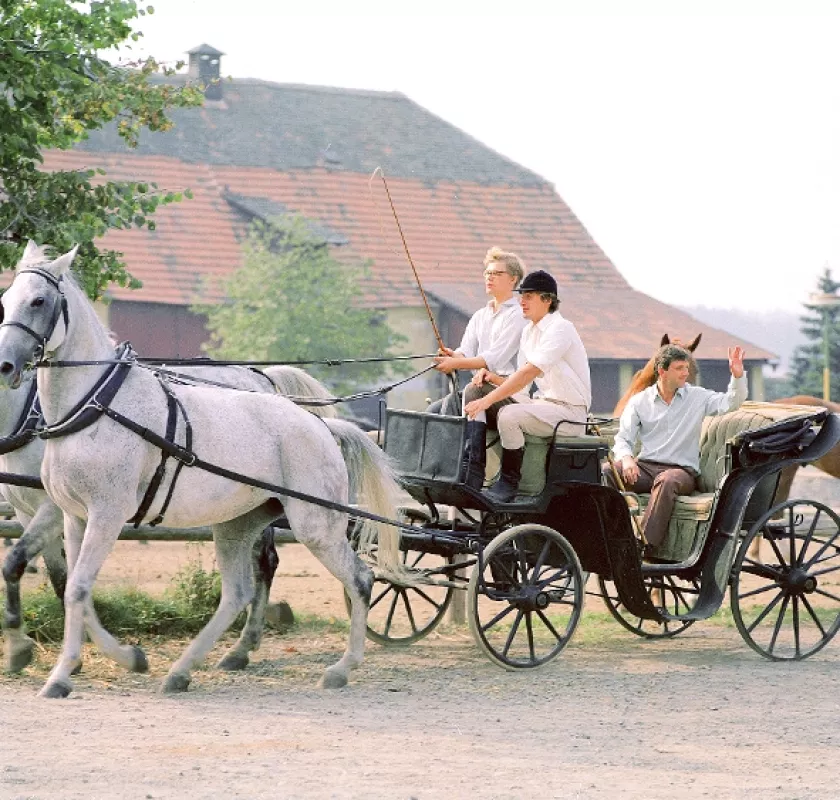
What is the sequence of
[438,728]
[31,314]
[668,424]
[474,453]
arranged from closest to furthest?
1. [438,728]
2. [31,314]
3. [474,453]
4. [668,424]

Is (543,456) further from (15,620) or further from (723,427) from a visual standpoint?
(15,620)

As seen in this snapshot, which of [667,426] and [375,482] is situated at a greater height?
[667,426]

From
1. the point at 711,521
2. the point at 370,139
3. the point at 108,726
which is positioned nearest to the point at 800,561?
the point at 711,521

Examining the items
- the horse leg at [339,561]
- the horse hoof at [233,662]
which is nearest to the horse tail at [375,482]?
the horse leg at [339,561]

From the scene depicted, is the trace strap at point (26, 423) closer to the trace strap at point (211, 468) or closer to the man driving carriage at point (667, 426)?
the trace strap at point (211, 468)

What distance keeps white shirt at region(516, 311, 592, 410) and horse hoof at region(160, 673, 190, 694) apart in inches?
95.3

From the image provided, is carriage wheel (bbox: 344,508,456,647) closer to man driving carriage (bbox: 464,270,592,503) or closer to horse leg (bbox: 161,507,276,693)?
man driving carriage (bbox: 464,270,592,503)

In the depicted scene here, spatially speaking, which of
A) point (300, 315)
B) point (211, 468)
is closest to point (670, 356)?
point (211, 468)

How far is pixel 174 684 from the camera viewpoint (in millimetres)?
7738

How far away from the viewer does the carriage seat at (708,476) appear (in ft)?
30.1

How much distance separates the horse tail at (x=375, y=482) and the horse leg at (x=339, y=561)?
0.75 feet

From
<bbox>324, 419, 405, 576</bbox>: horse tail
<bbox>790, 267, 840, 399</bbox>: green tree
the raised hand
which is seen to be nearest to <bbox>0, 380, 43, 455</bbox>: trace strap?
<bbox>324, 419, 405, 576</bbox>: horse tail

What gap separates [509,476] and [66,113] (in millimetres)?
3644

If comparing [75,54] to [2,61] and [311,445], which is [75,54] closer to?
[2,61]
